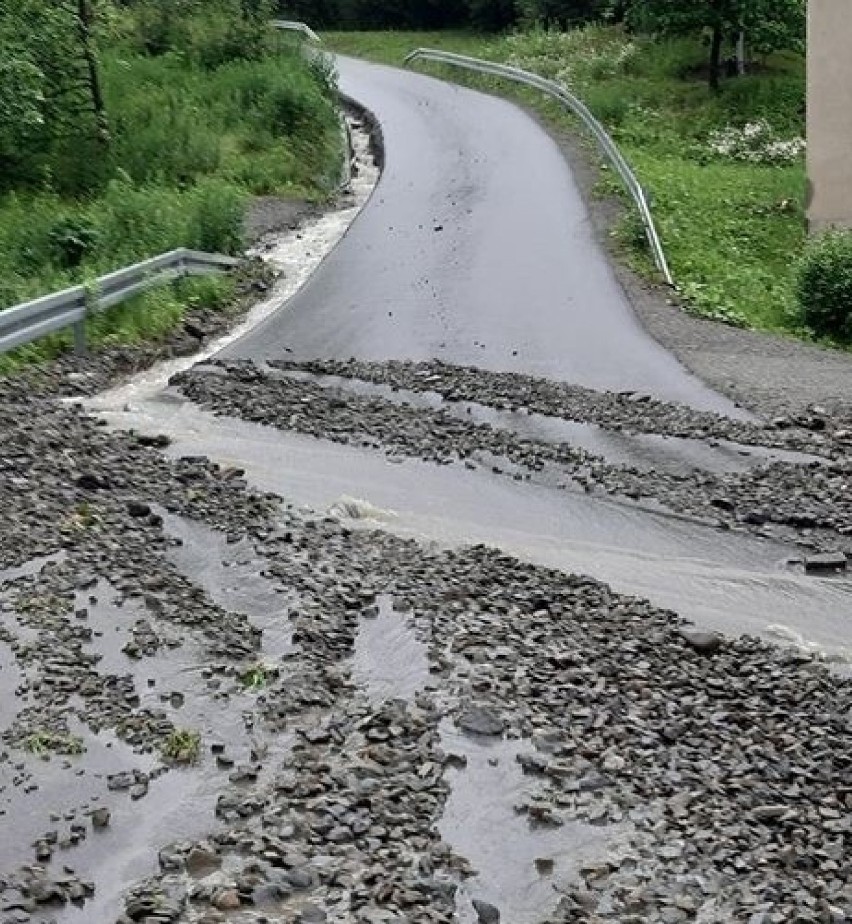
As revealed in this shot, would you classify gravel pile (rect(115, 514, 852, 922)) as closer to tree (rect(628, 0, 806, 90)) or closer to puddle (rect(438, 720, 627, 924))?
puddle (rect(438, 720, 627, 924))

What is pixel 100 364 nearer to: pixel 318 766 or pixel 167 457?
pixel 167 457

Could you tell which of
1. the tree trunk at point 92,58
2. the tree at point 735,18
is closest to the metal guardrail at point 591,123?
the tree at point 735,18

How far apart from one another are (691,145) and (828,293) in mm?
Answer: 15941

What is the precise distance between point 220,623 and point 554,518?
10.6ft

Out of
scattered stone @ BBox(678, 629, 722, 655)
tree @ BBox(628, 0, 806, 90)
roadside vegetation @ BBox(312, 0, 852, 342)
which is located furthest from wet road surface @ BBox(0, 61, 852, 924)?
tree @ BBox(628, 0, 806, 90)

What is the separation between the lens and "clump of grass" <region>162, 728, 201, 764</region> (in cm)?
700

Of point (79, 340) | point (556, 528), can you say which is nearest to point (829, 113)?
point (79, 340)

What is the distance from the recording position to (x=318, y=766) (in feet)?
22.6

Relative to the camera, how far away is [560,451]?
40.0ft

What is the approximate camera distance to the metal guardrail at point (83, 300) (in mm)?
13789

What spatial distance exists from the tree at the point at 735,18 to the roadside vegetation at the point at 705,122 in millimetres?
37

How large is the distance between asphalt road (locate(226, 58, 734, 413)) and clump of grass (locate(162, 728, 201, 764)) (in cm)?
775

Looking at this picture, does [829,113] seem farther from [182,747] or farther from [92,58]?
[182,747]

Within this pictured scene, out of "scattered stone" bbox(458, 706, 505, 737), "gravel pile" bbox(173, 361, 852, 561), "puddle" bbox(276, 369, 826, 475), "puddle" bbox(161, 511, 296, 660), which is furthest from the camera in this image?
"puddle" bbox(276, 369, 826, 475)
